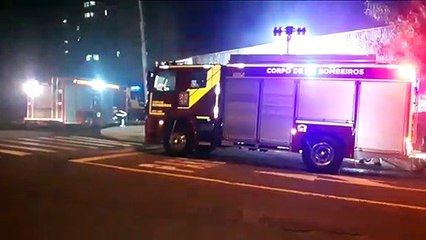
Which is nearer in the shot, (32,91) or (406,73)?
(406,73)

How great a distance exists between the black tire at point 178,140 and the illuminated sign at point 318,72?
214 cm

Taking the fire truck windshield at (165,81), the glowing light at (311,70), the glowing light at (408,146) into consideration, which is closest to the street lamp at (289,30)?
the fire truck windshield at (165,81)

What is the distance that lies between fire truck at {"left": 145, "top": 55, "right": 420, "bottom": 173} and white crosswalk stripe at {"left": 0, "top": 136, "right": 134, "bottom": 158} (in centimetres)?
267

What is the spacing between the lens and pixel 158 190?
1030 centimetres

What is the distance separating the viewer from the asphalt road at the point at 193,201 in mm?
7281

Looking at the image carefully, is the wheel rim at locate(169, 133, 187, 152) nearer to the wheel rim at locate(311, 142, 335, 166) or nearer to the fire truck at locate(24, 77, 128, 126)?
the wheel rim at locate(311, 142, 335, 166)

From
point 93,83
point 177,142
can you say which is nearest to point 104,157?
point 177,142

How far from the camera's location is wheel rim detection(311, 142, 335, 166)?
556 inches

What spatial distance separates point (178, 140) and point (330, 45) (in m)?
10.9

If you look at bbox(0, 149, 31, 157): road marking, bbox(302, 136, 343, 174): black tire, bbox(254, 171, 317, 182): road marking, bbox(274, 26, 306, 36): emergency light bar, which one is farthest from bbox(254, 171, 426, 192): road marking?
bbox(274, 26, 306, 36): emergency light bar

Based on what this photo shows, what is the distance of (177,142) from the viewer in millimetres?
16391

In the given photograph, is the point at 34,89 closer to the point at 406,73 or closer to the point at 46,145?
the point at 46,145

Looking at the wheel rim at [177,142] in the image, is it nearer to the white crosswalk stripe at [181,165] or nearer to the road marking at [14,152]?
the white crosswalk stripe at [181,165]

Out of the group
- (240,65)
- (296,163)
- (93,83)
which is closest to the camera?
A: (240,65)
